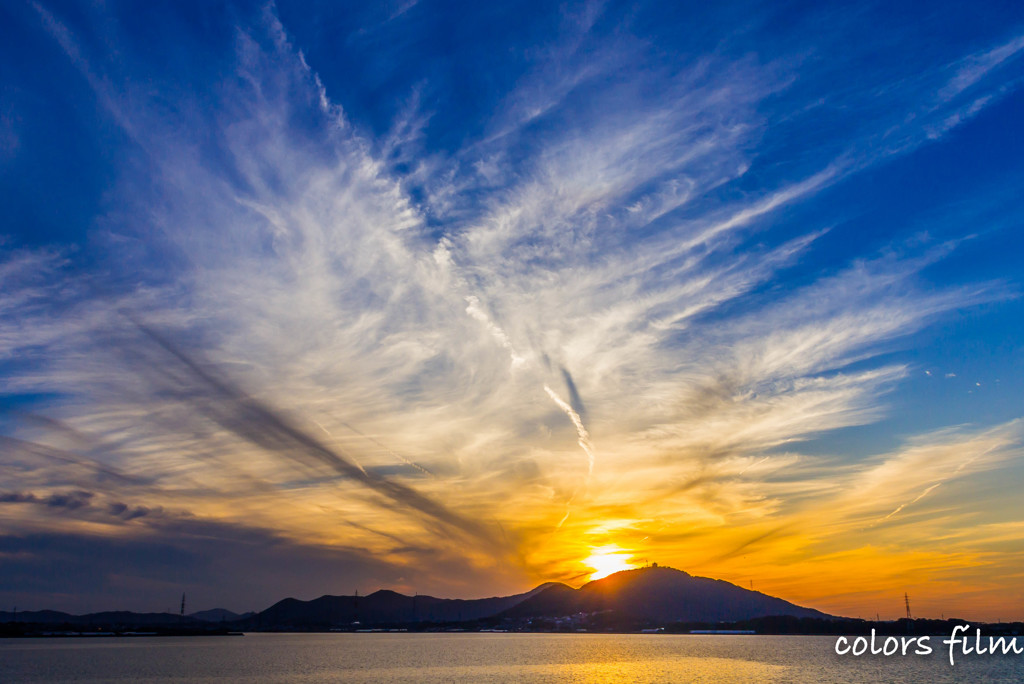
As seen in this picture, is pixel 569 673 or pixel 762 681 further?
pixel 569 673

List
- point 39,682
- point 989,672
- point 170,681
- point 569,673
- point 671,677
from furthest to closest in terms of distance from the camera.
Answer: point 989,672 < point 569,673 < point 671,677 < point 170,681 < point 39,682

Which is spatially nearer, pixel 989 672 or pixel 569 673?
pixel 569 673

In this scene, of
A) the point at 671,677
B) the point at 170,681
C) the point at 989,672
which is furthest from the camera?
the point at 989,672

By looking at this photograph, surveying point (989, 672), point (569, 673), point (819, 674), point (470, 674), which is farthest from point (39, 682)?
point (989, 672)

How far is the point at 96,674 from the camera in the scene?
154625 millimetres

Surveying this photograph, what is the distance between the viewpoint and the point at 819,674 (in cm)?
16188

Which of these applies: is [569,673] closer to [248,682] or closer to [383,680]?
[383,680]

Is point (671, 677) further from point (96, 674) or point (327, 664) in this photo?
point (96, 674)

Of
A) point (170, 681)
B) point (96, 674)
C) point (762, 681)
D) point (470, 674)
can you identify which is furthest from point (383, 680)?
point (762, 681)

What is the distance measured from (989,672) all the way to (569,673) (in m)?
130

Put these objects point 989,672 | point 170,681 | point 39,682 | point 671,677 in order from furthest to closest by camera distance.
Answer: point 989,672 < point 671,677 < point 170,681 < point 39,682

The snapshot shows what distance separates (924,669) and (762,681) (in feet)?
292

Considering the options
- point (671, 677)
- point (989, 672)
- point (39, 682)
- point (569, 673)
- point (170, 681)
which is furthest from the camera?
point (989, 672)

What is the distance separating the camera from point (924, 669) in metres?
193
